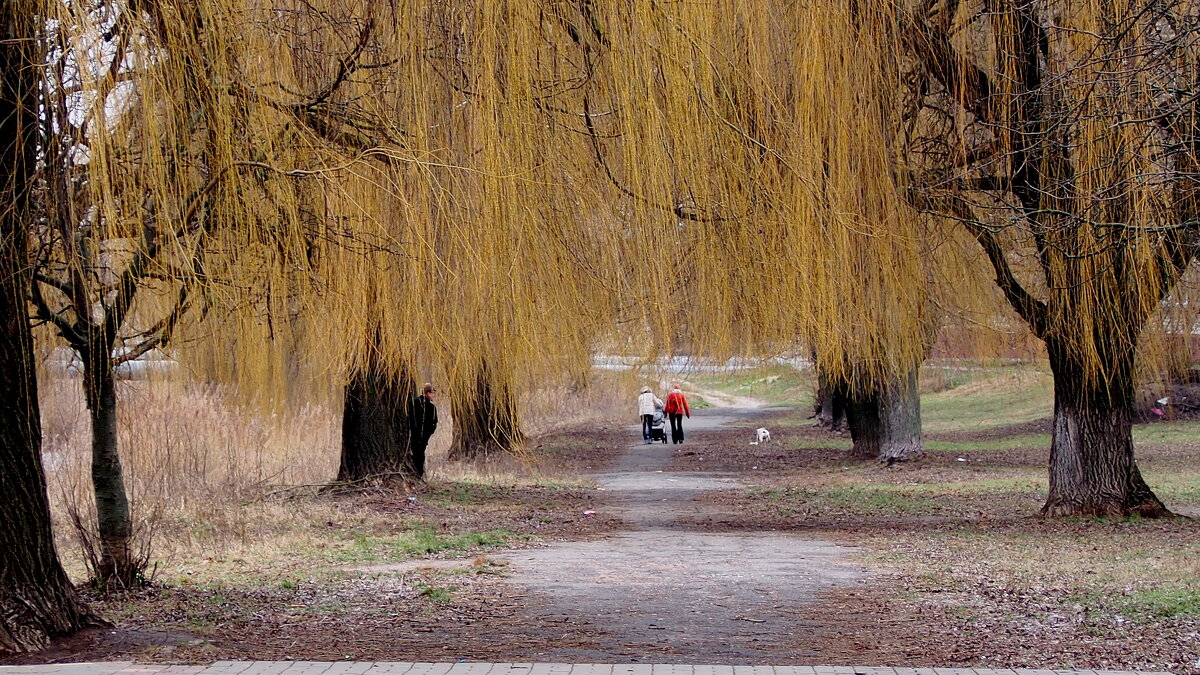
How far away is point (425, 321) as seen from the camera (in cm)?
680

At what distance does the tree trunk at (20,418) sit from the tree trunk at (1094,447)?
8.76 m

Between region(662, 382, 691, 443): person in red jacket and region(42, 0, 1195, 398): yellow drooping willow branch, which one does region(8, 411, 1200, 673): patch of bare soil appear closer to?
region(42, 0, 1195, 398): yellow drooping willow branch

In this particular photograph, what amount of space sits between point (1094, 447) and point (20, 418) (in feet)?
31.3

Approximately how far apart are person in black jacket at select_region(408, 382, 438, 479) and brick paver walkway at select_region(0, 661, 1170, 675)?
32.6 feet

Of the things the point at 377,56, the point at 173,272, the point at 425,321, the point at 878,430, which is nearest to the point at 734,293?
the point at 425,321

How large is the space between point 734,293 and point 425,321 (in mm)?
1803

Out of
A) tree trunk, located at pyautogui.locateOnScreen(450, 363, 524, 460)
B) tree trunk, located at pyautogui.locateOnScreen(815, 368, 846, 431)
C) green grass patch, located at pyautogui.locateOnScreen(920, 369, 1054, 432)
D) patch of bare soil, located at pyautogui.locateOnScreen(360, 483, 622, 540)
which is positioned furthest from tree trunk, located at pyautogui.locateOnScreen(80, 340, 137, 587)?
green grass patch, located at pyautogui.locateOnScreen(920, 369, 1054, 432)

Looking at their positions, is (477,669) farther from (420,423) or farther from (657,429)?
(657,429)

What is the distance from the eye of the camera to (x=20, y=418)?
5.97m

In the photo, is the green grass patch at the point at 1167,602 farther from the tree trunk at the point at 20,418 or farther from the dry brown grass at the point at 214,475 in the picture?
the tree trunk at the point at 20,418

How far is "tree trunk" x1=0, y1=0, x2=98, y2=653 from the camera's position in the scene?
18.1ft

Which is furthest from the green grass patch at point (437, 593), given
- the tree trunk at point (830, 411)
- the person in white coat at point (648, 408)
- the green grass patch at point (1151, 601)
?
the tree trunk at point (830, 411)

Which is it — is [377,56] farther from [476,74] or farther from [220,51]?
[220,51]

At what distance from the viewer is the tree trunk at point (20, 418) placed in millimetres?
5523
